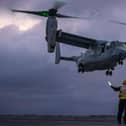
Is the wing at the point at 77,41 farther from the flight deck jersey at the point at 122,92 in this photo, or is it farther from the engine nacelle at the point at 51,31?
the flight deck jersey at the point at 122,92

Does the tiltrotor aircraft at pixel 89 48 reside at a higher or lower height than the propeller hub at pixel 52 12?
lower

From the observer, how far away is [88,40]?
72250 millimetres

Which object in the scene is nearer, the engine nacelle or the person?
the person

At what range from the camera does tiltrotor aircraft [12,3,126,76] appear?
55875mm

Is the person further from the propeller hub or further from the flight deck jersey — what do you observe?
the propeller hub

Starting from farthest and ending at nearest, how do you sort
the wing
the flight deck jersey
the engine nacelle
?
the wing
the engine nacelle
the flight deck jersey

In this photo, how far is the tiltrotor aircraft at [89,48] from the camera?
5588cm

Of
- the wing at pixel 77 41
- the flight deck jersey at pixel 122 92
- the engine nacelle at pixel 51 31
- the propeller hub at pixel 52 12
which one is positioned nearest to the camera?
the flight deck jersey at pixel 122 92

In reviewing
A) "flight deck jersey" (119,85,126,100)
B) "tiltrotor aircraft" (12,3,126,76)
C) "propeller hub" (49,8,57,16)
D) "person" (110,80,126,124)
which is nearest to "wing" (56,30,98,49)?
"tiltrotor aircraft" (12,3,126,76)

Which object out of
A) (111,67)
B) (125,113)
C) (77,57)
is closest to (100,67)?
(111,67)

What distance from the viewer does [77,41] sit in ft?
237

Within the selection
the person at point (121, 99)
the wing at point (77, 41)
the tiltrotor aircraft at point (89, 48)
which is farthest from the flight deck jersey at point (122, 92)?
the wing at point (77, 41)

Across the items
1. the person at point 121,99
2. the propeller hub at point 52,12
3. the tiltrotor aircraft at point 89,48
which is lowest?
the person at point 121,99

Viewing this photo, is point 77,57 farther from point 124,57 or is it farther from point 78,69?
point 124,57
